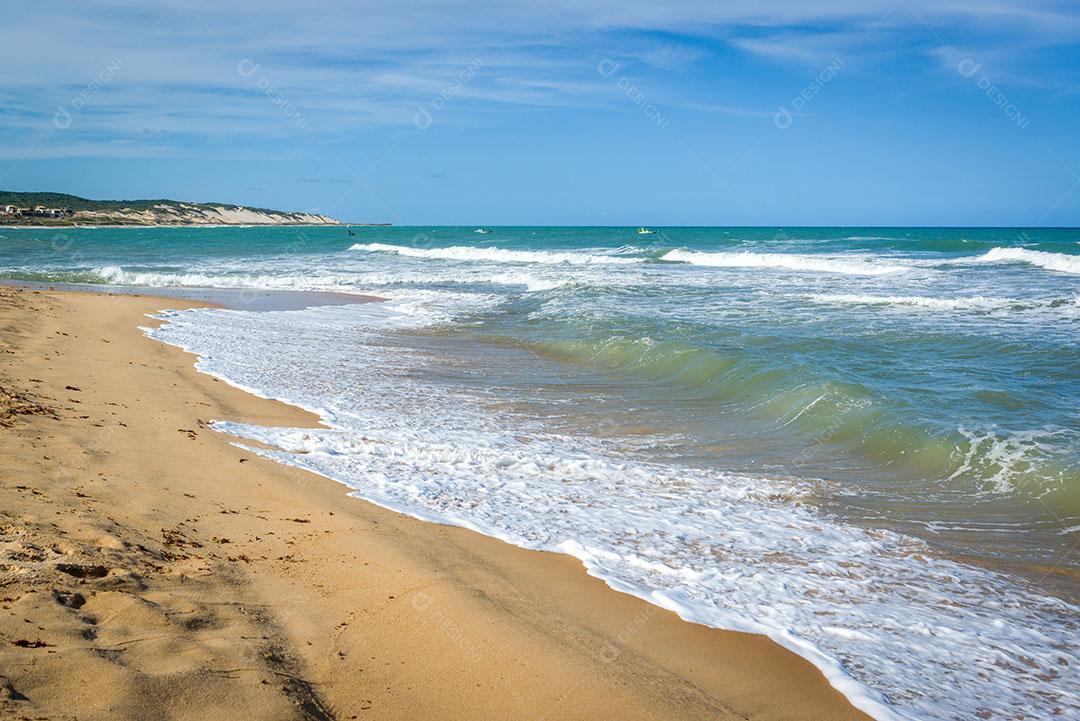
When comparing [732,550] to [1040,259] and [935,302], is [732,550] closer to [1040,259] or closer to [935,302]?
[935,302]

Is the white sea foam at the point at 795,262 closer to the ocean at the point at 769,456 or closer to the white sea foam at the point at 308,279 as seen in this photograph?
the white sea foam at the point at 308,279

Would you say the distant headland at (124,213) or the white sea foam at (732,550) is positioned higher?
the distant headland at (124,213)

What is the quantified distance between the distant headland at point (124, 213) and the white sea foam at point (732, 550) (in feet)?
358

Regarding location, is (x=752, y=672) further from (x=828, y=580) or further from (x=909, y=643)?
(x=828, y=580)

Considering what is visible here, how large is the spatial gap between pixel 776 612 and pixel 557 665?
1.32 m

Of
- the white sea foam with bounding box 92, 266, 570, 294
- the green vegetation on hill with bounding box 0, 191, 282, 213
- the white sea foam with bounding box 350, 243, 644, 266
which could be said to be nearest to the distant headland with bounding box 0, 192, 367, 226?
the green vegetation on hill with bounding box 0, 191, 282, 213

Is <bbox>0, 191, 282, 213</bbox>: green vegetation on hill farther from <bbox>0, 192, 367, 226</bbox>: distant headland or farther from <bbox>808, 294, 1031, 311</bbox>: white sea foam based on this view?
<bbox>808, 294, 1031, 311</bbox>: white sea foam

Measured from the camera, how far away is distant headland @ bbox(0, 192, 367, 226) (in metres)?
109

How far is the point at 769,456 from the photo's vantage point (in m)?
7.14

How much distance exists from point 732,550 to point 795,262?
34.3 m

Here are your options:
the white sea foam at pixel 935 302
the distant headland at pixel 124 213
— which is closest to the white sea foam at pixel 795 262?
the white sea foam at pixel 935 302

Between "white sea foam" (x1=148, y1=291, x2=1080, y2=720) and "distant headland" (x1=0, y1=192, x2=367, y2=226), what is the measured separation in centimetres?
10921

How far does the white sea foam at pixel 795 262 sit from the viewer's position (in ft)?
102

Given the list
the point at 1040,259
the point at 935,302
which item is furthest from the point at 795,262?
the point at 935,302
